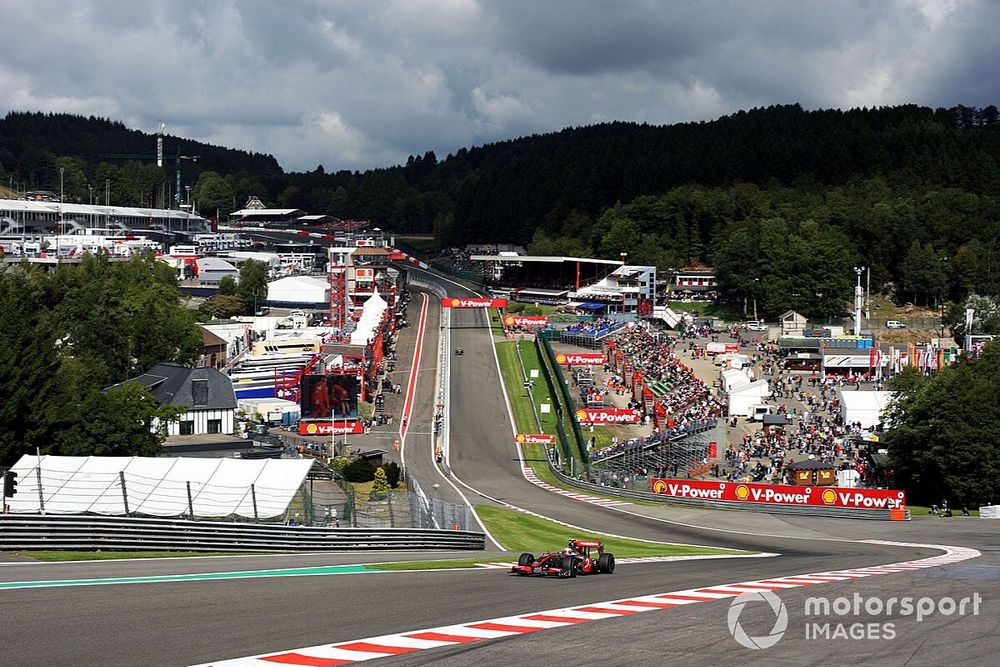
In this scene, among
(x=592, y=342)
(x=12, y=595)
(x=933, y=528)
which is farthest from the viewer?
(x=592, y=342)

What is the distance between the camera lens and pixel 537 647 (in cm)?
1550

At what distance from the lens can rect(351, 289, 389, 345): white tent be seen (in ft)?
336

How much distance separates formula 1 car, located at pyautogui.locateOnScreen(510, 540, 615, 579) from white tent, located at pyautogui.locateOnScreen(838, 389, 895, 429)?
161ft

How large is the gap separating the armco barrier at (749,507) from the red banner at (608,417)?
1236 cm

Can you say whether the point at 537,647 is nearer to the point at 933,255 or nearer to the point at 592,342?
the point at 592,342

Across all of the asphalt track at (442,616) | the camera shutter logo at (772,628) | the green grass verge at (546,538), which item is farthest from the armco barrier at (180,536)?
the camera shutter logo at (772,628)

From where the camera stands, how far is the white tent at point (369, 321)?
102312 mm

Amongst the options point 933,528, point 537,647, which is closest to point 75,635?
point 537,647

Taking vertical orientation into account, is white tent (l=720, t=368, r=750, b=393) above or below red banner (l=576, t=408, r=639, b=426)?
above

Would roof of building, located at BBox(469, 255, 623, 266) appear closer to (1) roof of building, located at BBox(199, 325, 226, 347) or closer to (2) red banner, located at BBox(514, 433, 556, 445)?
(1) roof of building, located at BBox(199, 325, 226, 347)

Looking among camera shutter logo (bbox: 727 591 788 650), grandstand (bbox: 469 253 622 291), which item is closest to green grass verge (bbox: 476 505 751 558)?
camera shutter logo (bbox: 727 591 788 650)

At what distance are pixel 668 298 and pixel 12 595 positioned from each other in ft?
463

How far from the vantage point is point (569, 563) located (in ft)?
84.7

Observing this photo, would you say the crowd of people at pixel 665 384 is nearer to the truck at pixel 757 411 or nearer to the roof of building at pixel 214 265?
the truck at pixel 757 411
